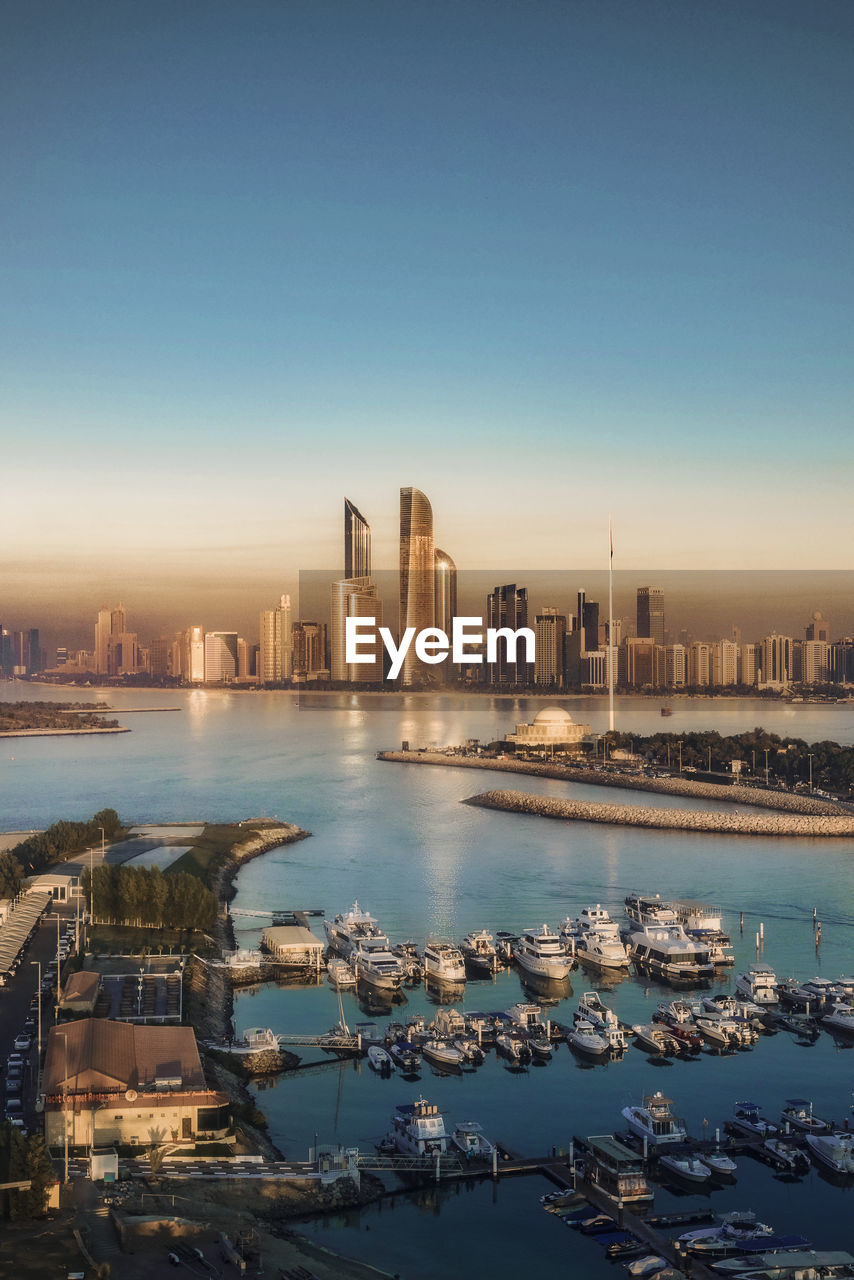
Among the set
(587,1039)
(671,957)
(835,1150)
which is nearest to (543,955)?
(671,957)

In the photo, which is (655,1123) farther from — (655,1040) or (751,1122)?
(655,1040)

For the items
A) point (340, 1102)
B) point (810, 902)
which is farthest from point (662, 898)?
point (340, 1102)

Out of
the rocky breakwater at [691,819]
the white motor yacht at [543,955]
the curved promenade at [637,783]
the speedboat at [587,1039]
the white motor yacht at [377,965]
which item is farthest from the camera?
the curved promenade at [637,783]

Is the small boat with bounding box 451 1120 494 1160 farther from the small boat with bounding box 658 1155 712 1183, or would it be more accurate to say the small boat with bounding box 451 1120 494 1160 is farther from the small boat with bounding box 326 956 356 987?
the small boat with bounding box 326 956 356 987

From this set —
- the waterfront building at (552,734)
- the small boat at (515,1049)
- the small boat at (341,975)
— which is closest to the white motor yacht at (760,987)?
the small boat at (515,1049)

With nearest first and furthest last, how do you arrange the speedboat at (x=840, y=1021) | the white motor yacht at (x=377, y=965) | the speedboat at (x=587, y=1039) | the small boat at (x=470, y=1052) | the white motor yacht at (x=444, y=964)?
1. the small boat at (x=470, y=1052)
2. the speedboat at (x=587, y=1039)
3. the speedboat at (x=840, y=1021)
4. the white motor yacht at (x=377, y=965)
5. the white motor yacht at (x=444, y=964)

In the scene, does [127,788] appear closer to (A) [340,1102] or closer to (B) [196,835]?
(B) [196,835]

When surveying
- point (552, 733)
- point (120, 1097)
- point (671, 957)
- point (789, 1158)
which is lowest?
point (789, 1158)

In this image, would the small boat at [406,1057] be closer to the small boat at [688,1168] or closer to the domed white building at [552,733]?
the small boat at [688,1168]
